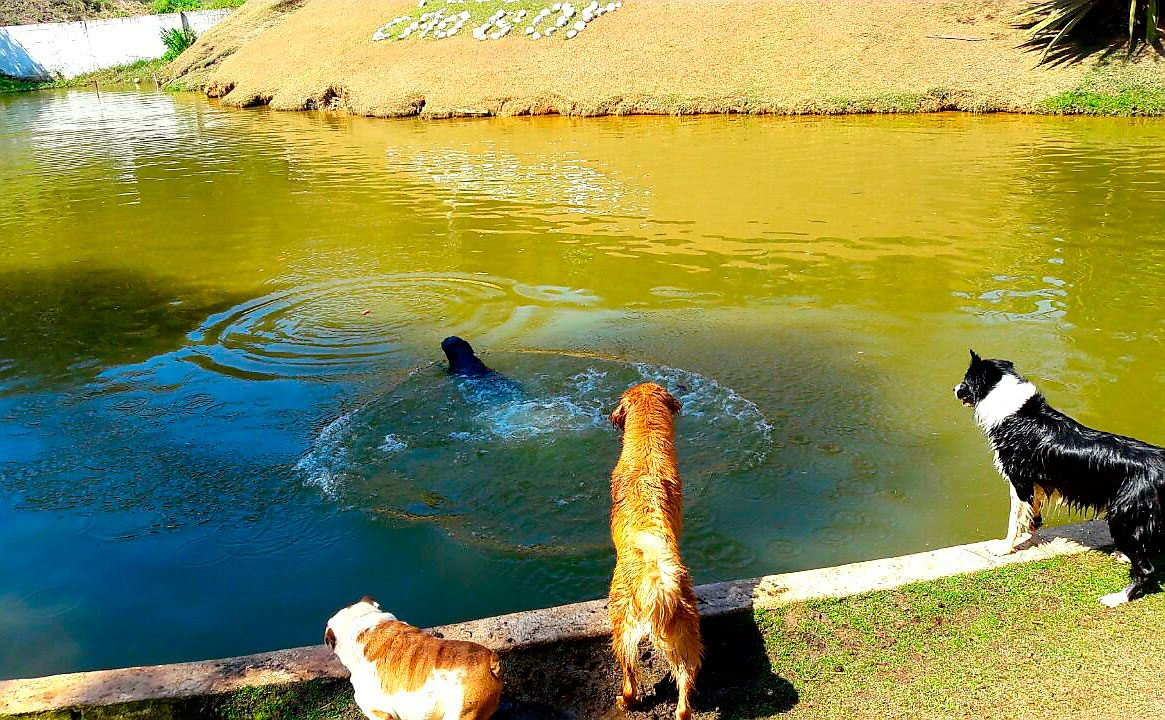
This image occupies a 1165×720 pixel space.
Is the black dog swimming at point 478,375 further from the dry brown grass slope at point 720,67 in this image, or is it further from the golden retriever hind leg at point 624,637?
the dry brown grass slope at point 720,67

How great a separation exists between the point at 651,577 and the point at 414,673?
972 mm

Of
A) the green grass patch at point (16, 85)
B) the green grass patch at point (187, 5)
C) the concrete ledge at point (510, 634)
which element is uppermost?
the green grass patch at point (187, 5)

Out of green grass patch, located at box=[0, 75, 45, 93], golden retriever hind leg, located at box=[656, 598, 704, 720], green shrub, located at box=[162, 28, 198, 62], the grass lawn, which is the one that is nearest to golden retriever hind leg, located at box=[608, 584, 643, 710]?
golden retriever hind leg, located at box=[656, 598, 704, 720]

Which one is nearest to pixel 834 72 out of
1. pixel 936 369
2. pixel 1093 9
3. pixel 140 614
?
pixel 1093 9

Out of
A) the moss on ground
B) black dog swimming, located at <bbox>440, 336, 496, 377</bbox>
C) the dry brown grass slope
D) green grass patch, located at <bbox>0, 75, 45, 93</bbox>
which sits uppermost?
green grass patch, located at <bbox>0, 75, 45, 93</bbox>

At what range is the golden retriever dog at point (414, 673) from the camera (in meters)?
3.23

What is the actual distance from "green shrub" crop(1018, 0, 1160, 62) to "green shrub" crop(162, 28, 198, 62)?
142 feet

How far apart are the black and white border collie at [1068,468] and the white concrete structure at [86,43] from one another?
2094 inches

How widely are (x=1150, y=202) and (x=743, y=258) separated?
21.8ft

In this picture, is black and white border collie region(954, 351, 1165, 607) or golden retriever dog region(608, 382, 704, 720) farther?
black and white border collie region(954, 351, 1165, 607)

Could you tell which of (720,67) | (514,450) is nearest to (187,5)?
(720,67)

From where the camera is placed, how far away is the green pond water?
5.34 m

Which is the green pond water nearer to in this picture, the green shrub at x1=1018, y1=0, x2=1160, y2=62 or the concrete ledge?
the concrete ledge

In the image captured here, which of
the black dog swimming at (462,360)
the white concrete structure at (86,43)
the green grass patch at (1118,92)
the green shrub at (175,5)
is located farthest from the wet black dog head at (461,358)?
the green shrub at (175,5)
